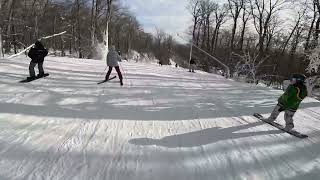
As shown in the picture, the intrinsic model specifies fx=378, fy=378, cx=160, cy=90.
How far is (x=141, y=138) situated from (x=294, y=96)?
13.7 ft

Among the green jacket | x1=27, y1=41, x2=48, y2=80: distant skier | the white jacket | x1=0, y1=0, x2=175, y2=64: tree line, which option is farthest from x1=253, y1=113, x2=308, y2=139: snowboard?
x1=0, y1=0, x2=175, y2=64: tree line

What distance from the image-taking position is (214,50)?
66062 millimetres

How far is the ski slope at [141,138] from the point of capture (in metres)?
6.64

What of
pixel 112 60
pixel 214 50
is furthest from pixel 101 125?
pixel 214 50

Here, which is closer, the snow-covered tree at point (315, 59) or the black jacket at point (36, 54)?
the black jacket at point (36, 54)

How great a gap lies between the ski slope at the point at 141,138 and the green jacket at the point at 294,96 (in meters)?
0.75

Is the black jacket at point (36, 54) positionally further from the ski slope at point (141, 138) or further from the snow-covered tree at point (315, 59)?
the snow-covered tree at point (315, 59)

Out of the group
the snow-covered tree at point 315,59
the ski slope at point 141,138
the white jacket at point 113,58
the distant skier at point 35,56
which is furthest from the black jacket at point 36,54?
the snow-covered tree at point 315,59

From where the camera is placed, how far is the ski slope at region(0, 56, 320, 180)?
664 cm

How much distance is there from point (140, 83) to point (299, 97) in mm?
8658

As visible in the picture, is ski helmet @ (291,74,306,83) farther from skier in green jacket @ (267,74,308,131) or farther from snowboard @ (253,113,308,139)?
snowboard @ (253,113,308,139)

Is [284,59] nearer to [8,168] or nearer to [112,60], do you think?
[112,60]

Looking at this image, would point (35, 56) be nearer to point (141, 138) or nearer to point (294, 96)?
point (141, 138)

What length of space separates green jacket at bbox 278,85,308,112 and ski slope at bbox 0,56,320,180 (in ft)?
2.44
